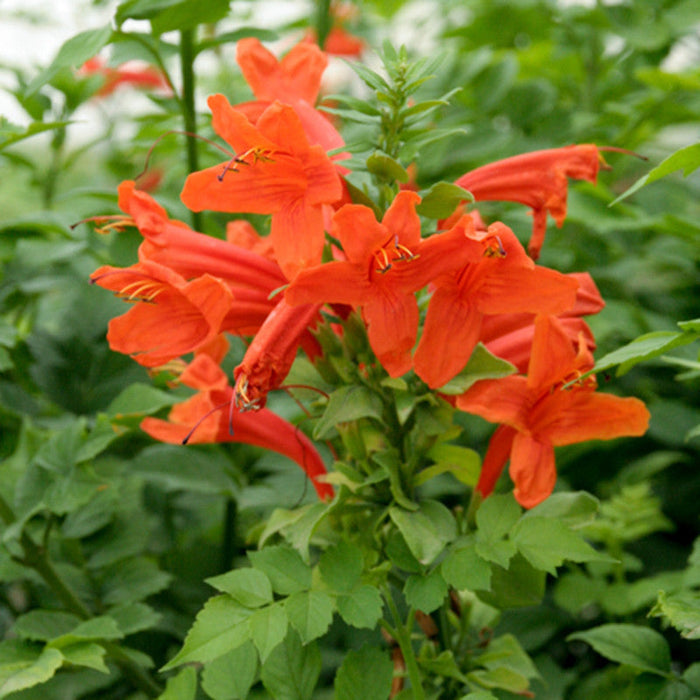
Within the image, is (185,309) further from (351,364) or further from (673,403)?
(673,403)

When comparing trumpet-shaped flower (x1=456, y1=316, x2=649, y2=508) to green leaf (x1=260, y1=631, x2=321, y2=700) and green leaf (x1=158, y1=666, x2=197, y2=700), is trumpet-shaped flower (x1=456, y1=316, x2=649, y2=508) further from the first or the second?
green leaf (x1=158, y1=666, x2=197, y2=700)

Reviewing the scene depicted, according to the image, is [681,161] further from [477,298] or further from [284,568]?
[284,568]

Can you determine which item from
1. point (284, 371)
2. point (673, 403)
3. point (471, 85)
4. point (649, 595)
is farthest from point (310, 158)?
point (471, 85)

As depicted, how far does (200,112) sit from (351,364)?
657 mm

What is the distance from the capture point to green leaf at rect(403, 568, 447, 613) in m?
0.75

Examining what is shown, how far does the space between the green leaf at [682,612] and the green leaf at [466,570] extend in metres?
0.17

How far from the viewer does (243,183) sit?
0.81m

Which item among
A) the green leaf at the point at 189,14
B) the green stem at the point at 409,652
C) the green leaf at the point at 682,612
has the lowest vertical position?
the green stem at the point at 409,652

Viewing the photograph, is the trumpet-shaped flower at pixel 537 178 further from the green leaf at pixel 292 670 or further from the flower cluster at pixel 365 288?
the green leaf at pixel 292 670

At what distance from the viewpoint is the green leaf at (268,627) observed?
0.71m

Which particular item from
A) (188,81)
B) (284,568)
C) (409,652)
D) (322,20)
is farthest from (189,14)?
(409,652)

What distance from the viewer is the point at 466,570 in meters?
0.75

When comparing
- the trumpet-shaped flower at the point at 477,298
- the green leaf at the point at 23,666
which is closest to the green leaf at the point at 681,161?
the trumpet-shaped flower at the point at 477,298

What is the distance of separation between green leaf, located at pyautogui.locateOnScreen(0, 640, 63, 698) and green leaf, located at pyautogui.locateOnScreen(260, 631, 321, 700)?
223mm
